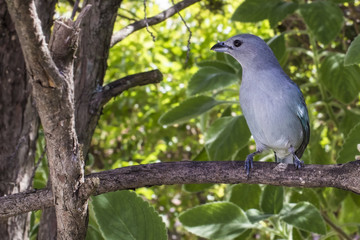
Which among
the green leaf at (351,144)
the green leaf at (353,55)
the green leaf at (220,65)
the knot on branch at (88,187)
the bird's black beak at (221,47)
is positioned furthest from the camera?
the green leaf at (220,65)

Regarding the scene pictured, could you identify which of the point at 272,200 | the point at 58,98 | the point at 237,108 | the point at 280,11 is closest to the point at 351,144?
the point at 272,200

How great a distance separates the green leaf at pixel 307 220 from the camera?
1927 millimetres

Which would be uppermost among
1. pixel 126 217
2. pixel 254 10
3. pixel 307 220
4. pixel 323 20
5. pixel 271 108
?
pixel 254 10

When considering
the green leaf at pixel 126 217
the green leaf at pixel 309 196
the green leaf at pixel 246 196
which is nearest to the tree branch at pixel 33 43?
the green leaf at pixel 126 217

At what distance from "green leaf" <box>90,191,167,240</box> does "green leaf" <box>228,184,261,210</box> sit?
911 mm

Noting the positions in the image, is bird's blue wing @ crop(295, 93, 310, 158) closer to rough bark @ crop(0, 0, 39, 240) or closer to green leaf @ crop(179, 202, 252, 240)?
green leaf @ crop(179, 202, 252, 240)

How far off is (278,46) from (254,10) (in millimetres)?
182

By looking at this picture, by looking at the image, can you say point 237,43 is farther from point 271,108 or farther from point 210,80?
point 271,108

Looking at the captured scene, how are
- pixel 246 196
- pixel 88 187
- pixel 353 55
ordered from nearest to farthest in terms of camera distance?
pixel 88 187 < pixel 353 55 < pixel 246 196

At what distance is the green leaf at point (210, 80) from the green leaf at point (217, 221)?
1.72ft

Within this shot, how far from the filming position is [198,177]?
135cm

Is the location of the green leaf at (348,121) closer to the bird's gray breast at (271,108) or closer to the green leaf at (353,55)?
the bird's gray breast at (271,108)

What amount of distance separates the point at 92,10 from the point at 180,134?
195 cm

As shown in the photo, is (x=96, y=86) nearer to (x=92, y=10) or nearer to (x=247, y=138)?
(x=92, y=10)
